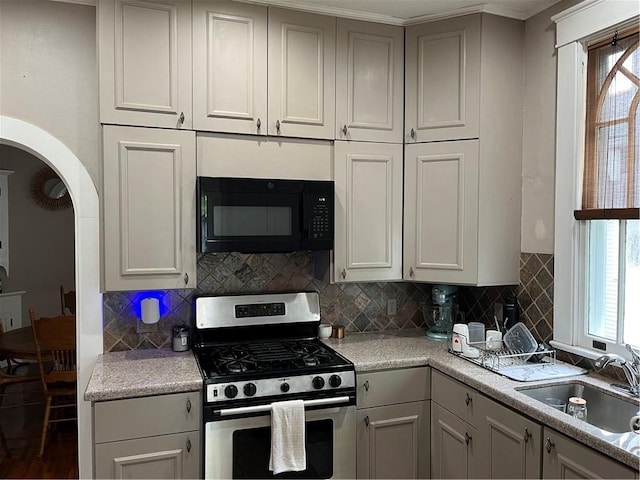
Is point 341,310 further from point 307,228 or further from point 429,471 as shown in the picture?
point 429,471

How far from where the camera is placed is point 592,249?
2422mm

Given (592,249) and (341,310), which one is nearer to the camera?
(592,249)

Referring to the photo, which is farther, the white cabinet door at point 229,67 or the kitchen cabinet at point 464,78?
the kitchen cabinet at point 464,78

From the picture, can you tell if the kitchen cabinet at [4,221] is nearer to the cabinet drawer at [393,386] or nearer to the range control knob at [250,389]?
the range control knob at [250,389]

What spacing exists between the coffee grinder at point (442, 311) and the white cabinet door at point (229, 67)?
141 centimetres

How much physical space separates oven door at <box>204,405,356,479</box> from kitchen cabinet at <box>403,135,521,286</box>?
0.93 m

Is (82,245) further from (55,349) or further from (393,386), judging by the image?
(393,386)

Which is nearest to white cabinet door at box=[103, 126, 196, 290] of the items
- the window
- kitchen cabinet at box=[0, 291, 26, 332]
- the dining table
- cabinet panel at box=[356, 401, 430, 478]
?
cabinet panel at box=[356, 401, 430, 478]

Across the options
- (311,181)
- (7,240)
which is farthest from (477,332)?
(7,240)

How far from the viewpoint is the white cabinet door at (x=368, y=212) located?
2773mm

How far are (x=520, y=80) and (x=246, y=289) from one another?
1939 millimetres

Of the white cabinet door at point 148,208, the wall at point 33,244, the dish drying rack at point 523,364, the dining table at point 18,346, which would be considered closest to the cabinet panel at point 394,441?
the dish drying rack at point 523,364

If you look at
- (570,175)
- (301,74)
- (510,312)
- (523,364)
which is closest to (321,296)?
(510,312)

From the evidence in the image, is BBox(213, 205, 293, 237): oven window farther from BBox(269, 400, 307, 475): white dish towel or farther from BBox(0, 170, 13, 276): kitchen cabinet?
BBox(0, 170, 13, 276): kitchen cabinet
